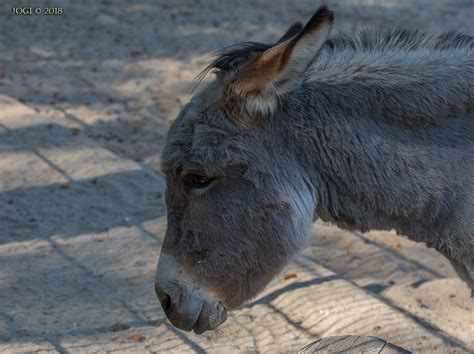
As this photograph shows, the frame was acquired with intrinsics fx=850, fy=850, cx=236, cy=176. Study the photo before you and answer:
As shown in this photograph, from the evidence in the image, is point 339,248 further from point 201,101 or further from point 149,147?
point 201,101

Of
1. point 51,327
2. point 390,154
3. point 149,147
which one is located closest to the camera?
point 390,154

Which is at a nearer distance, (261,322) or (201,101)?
(201,101)

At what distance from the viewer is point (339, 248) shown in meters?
6.27

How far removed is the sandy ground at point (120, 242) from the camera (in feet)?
16.4

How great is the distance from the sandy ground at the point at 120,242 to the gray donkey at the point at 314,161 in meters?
Answer: 1.01

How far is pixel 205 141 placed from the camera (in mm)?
3385

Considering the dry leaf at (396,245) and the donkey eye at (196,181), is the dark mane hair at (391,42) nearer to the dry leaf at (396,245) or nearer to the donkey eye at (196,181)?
the donkey eye at (196,181)

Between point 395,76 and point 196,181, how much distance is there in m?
0.90

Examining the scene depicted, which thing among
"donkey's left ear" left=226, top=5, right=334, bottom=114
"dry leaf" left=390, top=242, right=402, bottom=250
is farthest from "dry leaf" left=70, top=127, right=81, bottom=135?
"donkey's left ear" left=226, top=5, right=334, bottom=114

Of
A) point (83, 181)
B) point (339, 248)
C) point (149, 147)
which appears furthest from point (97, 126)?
point (339, 248)

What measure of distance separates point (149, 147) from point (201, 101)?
4.68m

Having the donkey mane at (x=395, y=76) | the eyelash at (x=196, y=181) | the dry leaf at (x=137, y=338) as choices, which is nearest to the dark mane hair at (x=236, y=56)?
the donkey mane at (x=395, y=76)

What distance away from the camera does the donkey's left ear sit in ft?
10.1

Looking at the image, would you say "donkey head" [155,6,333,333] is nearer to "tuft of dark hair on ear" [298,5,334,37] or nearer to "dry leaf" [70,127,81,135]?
"tuft of dark hair on ear" [298,5,334,37]
